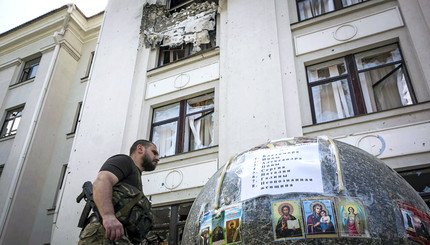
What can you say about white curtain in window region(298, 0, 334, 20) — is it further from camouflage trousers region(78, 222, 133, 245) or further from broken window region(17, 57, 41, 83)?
broken window region(17, 57, 41, 83)

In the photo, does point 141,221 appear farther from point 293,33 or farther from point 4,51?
point 4,51

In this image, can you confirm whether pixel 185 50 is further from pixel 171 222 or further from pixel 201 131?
pixel 171 222

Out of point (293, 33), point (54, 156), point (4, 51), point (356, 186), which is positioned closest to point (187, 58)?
point (293, 33)

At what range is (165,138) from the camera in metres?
8.80

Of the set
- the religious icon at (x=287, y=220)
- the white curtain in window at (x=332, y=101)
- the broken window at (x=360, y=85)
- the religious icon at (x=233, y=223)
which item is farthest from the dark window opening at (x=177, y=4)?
the religious icon at (x=287, y=220)

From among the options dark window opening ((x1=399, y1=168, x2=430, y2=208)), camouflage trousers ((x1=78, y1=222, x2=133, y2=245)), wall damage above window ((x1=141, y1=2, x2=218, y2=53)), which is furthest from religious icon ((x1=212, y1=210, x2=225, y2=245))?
wall damage above window ((x1=141, y1=2, x2=218, y2=53))

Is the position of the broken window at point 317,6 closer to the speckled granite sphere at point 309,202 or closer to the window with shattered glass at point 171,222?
the window with shattered glass at point 171,222

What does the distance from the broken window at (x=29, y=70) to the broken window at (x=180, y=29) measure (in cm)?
646

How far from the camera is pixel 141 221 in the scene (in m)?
3.64

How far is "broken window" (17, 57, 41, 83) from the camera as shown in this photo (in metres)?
14.7

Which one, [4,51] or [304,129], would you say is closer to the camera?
[304,129]

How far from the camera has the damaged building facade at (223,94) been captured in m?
6.56

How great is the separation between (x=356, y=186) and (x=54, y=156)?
1178cm

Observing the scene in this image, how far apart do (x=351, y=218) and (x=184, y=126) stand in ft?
21.4
